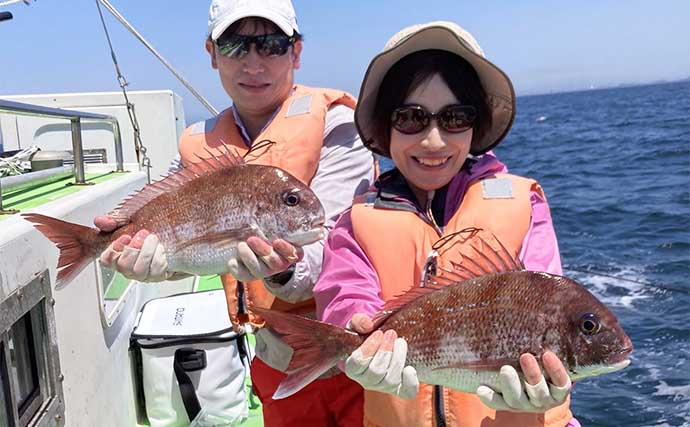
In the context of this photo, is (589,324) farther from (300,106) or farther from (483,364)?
(300,106)

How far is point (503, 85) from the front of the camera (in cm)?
262

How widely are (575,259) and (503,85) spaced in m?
10.0

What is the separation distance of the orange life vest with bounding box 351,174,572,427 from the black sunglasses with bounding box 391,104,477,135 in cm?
27

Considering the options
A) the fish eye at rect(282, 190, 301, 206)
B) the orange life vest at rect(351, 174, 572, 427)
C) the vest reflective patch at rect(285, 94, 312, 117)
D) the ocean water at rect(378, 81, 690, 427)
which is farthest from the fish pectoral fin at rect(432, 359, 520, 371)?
the ocean water at rect(378, 81, 690, 427)

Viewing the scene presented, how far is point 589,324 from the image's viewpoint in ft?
6.60

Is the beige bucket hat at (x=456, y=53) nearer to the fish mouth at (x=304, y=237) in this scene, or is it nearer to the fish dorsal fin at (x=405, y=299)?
the fish mouth at (x=304, y=237)

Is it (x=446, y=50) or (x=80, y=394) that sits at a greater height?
(x=446, y=50)

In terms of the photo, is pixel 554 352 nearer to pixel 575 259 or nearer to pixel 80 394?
pixel 80 394

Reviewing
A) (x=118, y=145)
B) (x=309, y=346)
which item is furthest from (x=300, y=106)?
(x=118, y=145)

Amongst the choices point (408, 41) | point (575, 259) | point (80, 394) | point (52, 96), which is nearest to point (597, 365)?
point (408, 41)

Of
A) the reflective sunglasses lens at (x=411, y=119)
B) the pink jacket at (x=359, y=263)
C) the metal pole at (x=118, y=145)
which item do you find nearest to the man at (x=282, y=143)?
the pink jacket at (x=359, y=263)

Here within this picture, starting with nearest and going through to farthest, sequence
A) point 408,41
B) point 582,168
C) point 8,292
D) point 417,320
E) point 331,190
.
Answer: point 417,320 < point 8,292 < point 408,41 < point 331,190 < point 582,168

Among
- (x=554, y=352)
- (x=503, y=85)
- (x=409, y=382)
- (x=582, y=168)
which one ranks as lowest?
(x=582, y=168)

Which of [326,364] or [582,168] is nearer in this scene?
[326,364]
